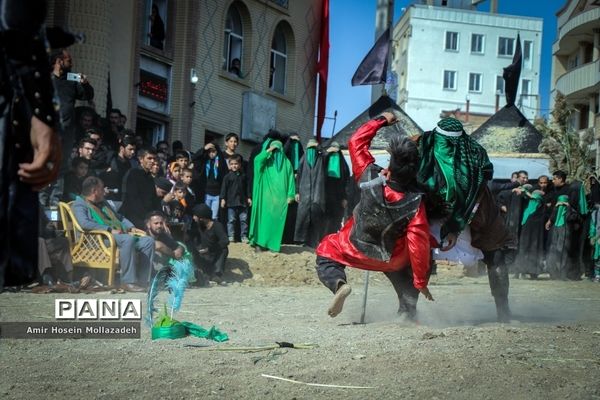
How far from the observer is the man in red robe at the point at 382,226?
285 inches

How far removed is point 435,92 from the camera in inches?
2820

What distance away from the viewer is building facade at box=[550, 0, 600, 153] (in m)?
46.4

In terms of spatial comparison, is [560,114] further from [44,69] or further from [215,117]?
[44,69]

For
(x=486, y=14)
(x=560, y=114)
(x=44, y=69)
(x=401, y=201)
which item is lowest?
(x=401, y=201)

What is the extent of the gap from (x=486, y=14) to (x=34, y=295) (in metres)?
67.0

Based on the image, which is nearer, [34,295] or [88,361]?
[88,361]

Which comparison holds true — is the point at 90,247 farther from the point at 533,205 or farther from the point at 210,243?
the point at 533,205

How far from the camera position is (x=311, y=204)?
16062 mm

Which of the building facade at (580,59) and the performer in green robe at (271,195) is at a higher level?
the building facade at (580,59)

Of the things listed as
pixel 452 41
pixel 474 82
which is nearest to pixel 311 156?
pixel 452 41

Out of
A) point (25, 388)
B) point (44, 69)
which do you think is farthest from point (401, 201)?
point (44, 69)

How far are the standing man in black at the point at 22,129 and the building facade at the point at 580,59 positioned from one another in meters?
42.4

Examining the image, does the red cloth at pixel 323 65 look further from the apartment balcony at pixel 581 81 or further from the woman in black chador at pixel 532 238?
the apartment balcony at pixel 581 81

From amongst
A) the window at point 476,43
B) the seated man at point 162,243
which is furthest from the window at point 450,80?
the seated man at point 162,243
